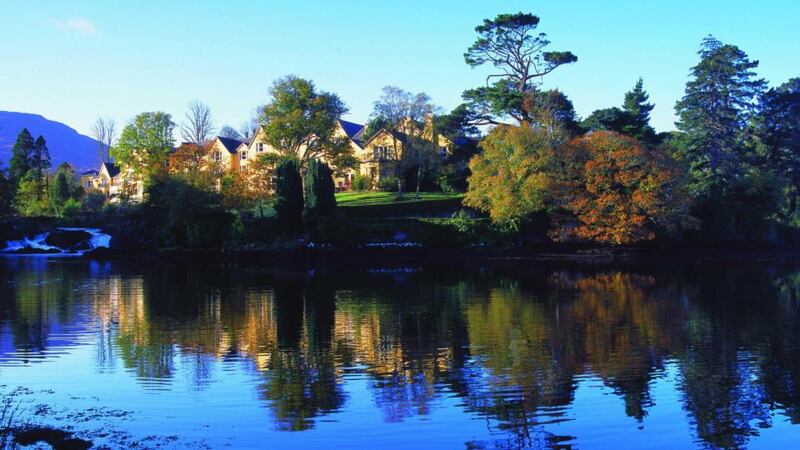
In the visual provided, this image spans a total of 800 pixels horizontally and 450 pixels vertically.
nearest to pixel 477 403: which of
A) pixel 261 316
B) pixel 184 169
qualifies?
pixel 261 316

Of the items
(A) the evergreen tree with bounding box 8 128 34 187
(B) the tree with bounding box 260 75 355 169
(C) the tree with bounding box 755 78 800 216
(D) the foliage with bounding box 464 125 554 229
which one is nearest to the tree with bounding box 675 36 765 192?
(C) the tree with bounding box 755 78 800 216

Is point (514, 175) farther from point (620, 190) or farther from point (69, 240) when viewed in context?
point (69, 240)

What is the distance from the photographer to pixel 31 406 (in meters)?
14.0

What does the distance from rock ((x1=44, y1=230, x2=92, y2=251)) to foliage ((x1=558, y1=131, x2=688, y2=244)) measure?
4058cm

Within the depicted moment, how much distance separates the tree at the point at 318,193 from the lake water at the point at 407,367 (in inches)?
935

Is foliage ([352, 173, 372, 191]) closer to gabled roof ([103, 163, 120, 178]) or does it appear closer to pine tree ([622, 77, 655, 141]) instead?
pine tree ([622, 77, 655, 141])

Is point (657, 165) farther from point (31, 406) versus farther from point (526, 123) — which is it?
point (31, 406)

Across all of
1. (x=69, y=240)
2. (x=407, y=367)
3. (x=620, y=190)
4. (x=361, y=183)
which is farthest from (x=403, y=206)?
(x=407, y=367)

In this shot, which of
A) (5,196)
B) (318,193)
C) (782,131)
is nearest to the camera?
(318,193)

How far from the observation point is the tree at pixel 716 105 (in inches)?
2744

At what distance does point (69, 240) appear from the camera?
66.3m

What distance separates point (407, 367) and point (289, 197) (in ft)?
144

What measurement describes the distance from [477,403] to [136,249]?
5456 centimetres

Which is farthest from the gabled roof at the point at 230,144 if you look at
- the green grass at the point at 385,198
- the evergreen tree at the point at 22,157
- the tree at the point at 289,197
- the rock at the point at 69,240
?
the tree at the point at 289,197
